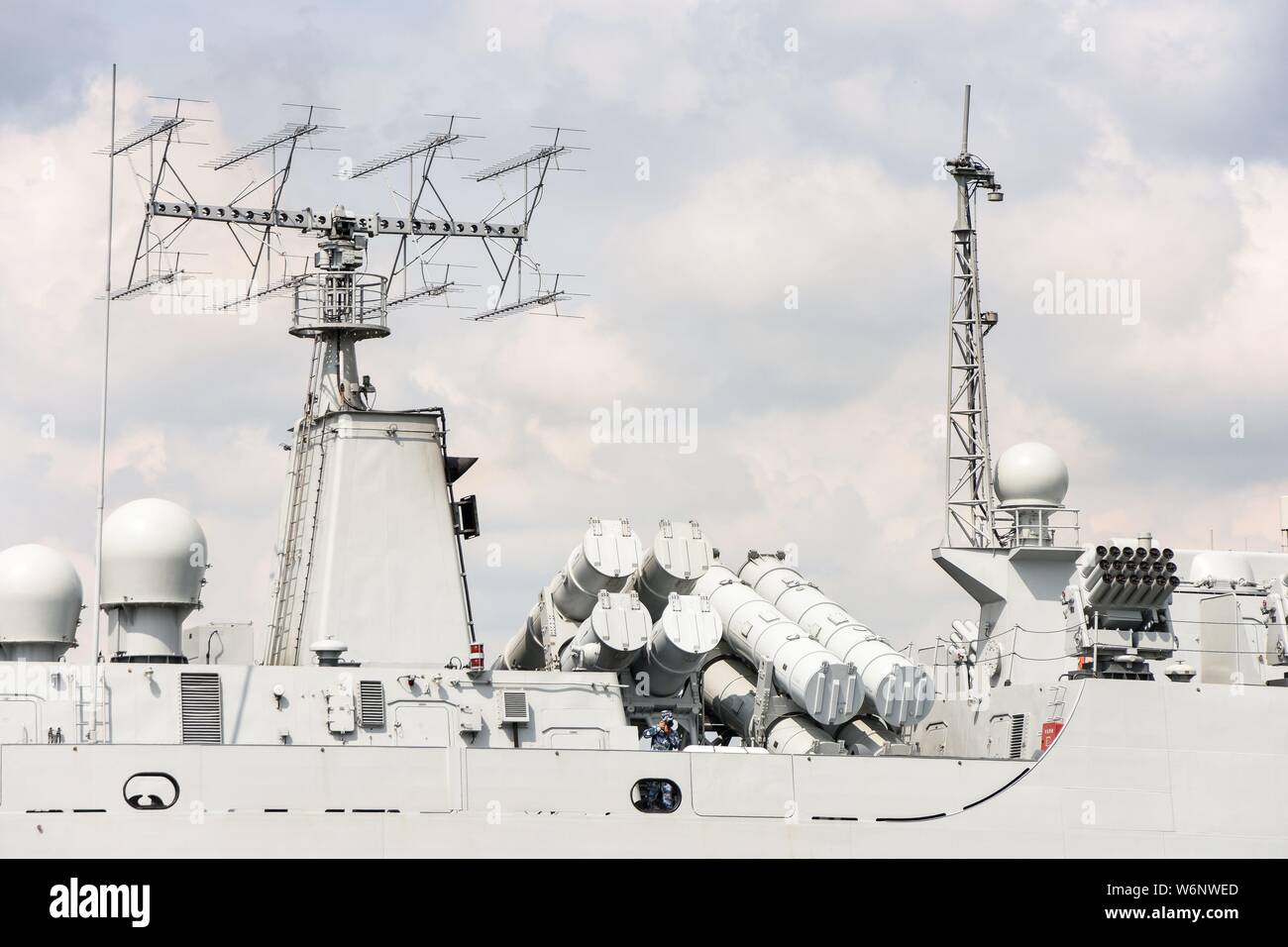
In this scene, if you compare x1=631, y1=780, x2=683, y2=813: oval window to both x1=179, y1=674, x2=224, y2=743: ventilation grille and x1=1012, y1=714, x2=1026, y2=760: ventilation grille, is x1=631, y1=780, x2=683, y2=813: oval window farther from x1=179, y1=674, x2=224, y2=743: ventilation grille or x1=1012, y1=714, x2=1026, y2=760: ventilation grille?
x1=1012, y1=714, x2=1026, y2=760: ventilation grille

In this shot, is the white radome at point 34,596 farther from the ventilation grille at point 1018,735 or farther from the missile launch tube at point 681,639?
the ventilation grille at point 1018,735

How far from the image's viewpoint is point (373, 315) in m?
24.4

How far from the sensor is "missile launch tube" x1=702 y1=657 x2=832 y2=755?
23484 mm

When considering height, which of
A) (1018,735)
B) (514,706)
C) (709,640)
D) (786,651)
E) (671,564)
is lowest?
(1018,735)

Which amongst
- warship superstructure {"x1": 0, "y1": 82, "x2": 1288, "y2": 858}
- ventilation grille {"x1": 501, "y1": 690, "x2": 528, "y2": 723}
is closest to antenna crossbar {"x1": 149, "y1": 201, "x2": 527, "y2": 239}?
warship superstructure {"x1": 0, "y1": 82, "x2": 1288, "y2": 858}

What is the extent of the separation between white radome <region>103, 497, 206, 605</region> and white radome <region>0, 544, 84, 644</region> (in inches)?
22.2

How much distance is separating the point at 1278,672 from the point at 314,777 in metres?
12.6

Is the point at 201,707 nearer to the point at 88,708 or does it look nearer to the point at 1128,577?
the point at 88,708

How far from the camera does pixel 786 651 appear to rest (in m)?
23.6

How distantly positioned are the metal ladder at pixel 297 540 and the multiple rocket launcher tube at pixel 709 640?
3324mm

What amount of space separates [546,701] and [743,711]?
12.2ft

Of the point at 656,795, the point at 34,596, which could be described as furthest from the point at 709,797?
the point at 34,596
